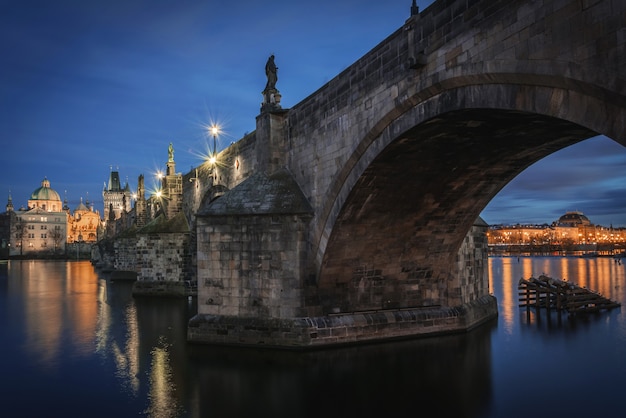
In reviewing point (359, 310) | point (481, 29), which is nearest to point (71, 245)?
point (359, 310)

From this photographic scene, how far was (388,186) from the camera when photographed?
13445 millimetres

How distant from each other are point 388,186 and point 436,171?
134 centimetres

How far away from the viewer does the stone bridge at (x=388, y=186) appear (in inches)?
328

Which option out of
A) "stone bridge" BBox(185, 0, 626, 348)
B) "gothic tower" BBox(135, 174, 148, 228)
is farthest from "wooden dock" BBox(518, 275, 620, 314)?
"gothic tower" BBox(135, 174, 148, 228)

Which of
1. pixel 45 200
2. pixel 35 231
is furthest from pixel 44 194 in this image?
Answer: pixel 35 231

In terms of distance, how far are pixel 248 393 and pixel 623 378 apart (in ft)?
31.3

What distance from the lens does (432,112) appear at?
31.6 ft

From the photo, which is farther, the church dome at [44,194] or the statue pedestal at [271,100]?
the church dome at [44,194]

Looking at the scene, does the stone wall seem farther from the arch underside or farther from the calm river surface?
the arch underside

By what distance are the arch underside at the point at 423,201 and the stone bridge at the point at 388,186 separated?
46 millimetres

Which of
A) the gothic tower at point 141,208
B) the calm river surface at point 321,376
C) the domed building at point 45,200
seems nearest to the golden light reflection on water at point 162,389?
the calm river surface at point 321,376

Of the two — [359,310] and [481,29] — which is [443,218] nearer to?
[359,310]

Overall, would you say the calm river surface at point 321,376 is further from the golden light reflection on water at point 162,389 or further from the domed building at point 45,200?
the domed building at point 45,200

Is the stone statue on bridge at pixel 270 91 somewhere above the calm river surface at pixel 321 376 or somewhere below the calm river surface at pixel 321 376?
above
